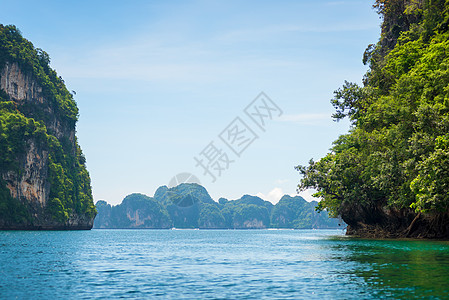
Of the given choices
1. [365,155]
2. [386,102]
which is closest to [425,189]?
[386,102]

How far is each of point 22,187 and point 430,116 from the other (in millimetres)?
92545

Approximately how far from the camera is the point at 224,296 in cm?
1409

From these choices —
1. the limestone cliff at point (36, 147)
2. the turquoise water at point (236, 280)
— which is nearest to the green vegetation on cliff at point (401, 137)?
the turquoise water at point (236, 280)

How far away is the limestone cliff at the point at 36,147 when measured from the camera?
3866 inches

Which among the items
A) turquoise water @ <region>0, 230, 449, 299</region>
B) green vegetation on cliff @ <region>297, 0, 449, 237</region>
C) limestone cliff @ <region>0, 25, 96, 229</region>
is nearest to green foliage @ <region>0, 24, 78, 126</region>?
limestone cliff @ <region>0, 25, 96, 229</region>

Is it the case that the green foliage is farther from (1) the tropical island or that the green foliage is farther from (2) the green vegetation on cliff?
(2) the green vegetation on cliff

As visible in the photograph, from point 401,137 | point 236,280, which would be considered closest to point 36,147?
point 401,137

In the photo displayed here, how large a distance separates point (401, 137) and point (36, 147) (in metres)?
90.8

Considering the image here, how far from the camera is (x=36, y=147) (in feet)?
348

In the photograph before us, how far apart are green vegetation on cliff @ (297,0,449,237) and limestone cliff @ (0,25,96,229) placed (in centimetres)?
7009

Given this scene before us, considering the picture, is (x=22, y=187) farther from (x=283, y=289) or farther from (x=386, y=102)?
(x=283, y=289)

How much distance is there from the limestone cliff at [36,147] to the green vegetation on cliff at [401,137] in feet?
230

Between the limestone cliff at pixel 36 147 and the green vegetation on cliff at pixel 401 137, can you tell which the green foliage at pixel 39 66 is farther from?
the green vegetation on cliff at pixel 401 137

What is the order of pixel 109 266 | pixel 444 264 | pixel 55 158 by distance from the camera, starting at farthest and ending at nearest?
pixel 55 158
pixel 109 266
pixel 444 264
